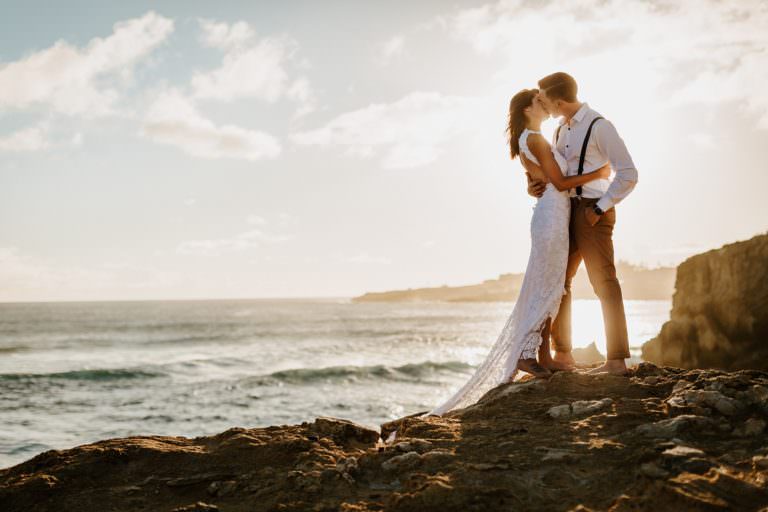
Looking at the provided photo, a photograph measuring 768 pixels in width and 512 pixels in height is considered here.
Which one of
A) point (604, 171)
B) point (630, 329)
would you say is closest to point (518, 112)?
point (604, 171)

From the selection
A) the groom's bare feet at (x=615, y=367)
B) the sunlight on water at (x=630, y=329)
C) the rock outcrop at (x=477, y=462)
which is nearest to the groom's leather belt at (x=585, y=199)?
the groom's bare feet at (x=615, y=367)

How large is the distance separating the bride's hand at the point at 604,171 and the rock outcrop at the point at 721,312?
7.34 meters

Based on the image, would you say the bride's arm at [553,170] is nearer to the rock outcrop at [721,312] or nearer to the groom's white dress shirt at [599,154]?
the groom's white dress shirt at [599,154]

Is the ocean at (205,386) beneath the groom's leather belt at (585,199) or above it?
beneath

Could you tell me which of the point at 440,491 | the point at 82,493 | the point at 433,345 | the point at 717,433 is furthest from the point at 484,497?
the point at 433,345

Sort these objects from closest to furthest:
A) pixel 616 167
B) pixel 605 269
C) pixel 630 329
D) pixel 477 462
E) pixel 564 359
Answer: pixel 477 462, pixel 616 167, pixel 605 269, pixel 564 359, pixel 630 329

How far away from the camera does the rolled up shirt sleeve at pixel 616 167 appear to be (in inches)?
189

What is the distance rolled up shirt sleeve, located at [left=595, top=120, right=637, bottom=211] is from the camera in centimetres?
479

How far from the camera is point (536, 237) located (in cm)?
530

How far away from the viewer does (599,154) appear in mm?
5012

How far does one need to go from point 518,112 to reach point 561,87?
1.44 ft

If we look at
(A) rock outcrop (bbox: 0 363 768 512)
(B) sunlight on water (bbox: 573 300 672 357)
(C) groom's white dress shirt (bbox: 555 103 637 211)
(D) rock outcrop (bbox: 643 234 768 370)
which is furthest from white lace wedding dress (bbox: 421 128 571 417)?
(B) sunlight on water (bbox: 573 300 672 357)

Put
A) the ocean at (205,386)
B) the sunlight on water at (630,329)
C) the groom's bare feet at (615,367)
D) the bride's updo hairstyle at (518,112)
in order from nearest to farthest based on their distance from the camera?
the groom's bare feet at (615,367) < the bride's updo hairstyle at (518,112) < the ocean at (205,386) < the sunlight on water at (630,329)

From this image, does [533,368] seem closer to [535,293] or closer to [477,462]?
[535,293]
